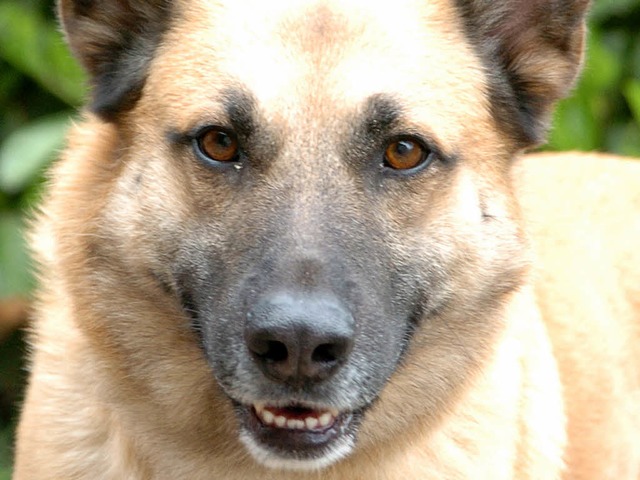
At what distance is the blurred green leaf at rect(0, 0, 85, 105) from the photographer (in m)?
5.48

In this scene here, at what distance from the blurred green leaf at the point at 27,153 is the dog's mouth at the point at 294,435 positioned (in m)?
2.61

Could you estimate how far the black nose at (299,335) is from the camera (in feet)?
9.01

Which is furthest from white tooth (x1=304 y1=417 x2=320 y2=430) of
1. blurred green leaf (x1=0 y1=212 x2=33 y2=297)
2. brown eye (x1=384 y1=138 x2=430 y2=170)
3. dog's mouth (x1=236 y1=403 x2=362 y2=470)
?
blurred green leaf (x1=0 y1=212 x2=33 y2=297)

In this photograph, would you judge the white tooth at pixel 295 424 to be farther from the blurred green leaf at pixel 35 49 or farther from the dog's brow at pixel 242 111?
the blurred green leaf at pixel 35 49

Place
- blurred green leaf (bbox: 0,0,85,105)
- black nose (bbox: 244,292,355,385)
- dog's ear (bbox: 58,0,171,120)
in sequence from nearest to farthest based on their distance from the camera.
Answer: black nose (bbox: 244,292,355,385) → dog's ear (bbox: 58,0,171,120) → blurred green leaf (bbox: 0,0,85,105)

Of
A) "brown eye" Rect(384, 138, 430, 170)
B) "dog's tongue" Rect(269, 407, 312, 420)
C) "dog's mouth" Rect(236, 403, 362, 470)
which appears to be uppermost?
"brown eye" Rect(384, 138, 430, 170)

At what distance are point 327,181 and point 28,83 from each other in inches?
130

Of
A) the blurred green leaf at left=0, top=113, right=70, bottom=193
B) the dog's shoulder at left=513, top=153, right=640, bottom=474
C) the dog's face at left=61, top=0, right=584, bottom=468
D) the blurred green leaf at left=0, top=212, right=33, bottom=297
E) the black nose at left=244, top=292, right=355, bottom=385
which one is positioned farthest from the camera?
the blurred green leaf at left=0, top=113, right=70, bottom=193

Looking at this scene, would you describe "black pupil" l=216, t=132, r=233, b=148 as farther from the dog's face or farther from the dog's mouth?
the dog's mouth

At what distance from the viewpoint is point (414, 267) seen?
3.14m

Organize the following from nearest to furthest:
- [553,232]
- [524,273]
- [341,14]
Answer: [341,14], [524,273], [553,232]

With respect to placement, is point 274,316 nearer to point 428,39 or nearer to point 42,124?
point 428,39

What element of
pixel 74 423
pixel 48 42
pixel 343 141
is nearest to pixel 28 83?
pixel 48 42

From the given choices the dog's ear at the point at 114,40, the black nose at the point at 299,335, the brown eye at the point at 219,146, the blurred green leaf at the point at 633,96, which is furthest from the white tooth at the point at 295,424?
the blurred green leaf at the point at 633,96
